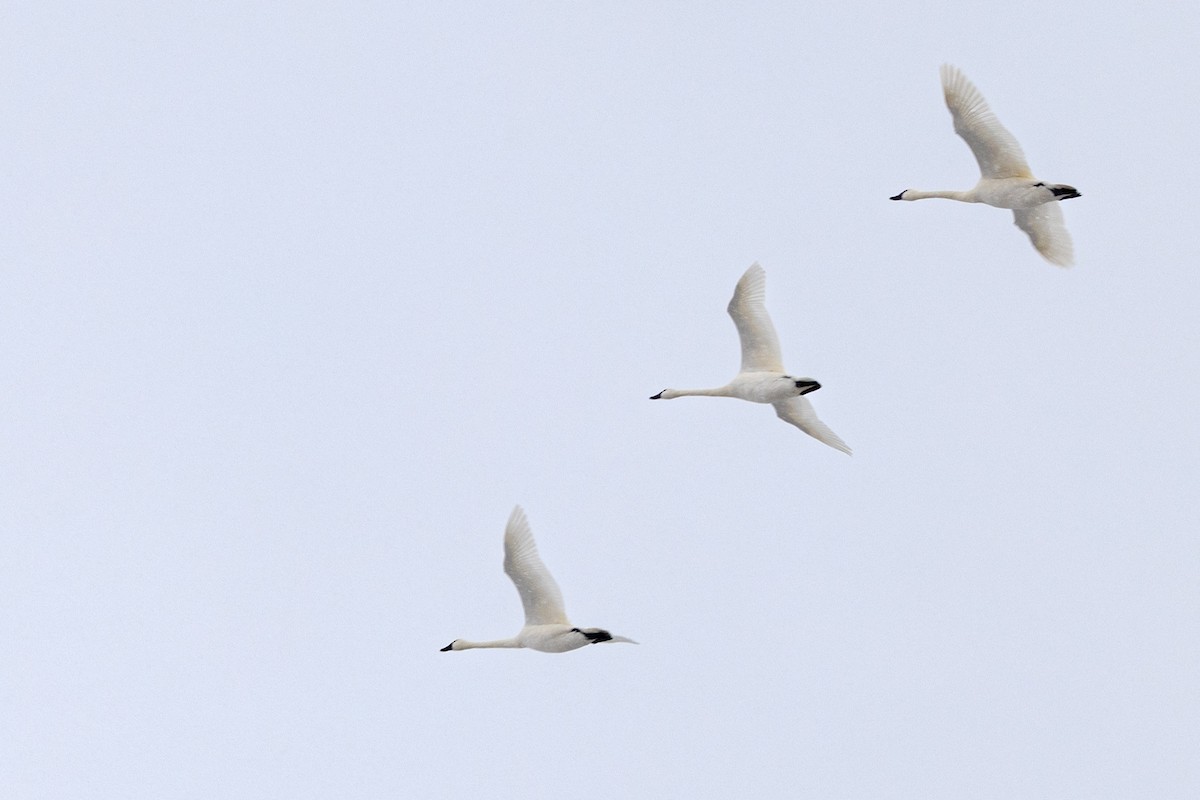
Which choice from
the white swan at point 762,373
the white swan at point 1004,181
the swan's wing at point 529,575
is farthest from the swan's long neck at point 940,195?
the swan's wing at point 529,575

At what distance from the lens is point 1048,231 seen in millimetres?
51375

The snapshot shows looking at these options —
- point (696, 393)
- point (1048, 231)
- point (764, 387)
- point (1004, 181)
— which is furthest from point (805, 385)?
point (1048, 231)

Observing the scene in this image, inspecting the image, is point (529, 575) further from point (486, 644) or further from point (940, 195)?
point (940, 195)

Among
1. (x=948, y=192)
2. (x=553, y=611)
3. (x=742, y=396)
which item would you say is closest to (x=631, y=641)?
(x=553, y=611)

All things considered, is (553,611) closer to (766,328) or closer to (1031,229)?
(766,328)

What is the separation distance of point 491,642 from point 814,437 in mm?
8877

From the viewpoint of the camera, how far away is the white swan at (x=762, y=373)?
50.9 meters

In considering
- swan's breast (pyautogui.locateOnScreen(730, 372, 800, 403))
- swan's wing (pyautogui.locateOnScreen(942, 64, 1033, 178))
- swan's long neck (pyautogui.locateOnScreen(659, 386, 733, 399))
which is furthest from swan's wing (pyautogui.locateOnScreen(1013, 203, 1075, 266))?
swan's long neck (pyautogui.locateOnScreen(659, 386, 733, 399))

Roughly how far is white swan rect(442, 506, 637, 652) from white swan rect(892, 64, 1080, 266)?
1262cm

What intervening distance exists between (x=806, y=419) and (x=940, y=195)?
6.05m

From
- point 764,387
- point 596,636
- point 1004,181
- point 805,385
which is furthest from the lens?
point 764,387

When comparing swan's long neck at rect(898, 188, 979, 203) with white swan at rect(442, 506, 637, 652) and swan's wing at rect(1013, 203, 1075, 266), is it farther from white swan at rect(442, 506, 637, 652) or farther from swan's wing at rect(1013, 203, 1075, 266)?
white swan at rect(442, 506, 637, 652)

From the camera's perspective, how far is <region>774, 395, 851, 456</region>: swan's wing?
52.4 metres

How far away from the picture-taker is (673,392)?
55.2 meters
